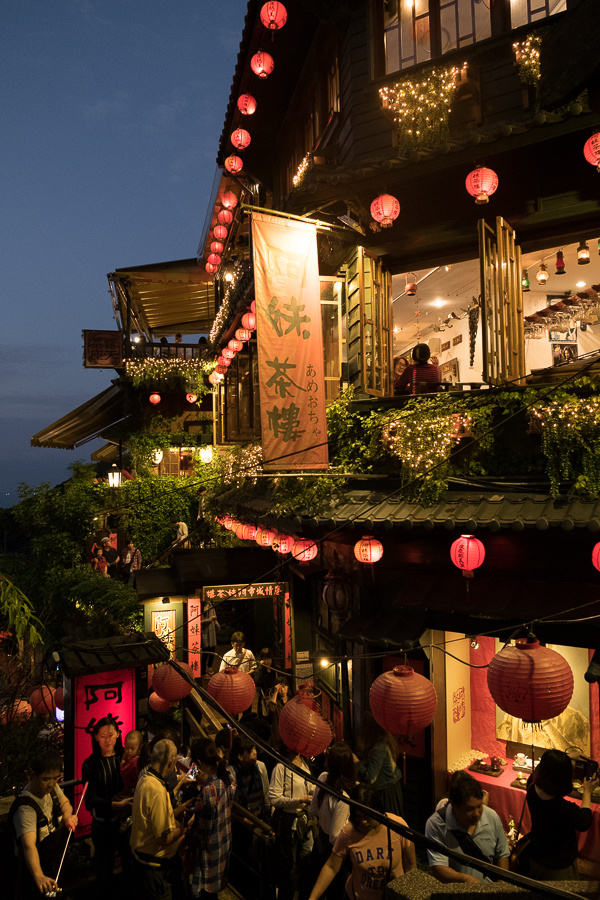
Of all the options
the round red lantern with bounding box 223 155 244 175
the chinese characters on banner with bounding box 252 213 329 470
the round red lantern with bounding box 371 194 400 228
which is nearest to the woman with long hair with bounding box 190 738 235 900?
the chinese characters on banner with bounding box 252 213 329 470

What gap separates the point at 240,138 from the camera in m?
16.0

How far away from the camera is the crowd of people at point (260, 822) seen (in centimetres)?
511

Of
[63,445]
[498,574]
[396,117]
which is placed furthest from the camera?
[63,445]

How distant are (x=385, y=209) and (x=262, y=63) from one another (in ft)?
22.5

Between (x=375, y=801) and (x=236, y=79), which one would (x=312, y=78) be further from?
(x=375, y=801)

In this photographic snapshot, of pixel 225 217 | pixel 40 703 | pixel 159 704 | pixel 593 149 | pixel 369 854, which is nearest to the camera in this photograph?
pixel 369 854

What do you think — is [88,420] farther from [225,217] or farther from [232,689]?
[232,689]

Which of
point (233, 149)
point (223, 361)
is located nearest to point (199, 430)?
point (223, 361)

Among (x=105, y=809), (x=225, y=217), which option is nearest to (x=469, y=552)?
(x=105, y=809)

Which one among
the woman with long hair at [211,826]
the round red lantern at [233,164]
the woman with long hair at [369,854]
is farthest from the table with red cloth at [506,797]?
the round red lantern at [233,164]

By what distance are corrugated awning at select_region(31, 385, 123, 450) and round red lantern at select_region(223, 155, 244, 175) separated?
41.7 feet

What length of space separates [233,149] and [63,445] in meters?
15.5

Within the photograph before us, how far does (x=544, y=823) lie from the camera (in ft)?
17.3

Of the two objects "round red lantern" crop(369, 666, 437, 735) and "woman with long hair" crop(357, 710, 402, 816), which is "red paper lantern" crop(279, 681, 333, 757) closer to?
"woman with long hair" crop(357, 710, 402, 816)
